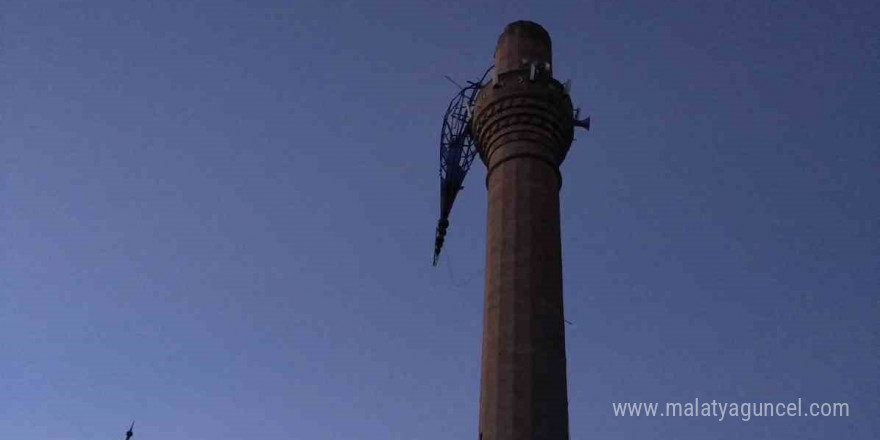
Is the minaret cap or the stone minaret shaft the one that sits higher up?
the minaret cap

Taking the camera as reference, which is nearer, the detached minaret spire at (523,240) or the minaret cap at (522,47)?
the detached minaret spire at (523,240)

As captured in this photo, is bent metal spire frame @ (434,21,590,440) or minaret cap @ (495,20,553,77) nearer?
bent metal spire frame @ (434,21,590,440)

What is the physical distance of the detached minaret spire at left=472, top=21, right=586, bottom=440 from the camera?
106 ft

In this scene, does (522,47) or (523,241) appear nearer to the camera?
(523,241)

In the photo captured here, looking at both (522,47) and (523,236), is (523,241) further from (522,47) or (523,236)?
(522,47)

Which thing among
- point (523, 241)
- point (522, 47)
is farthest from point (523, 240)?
point (522, 47)

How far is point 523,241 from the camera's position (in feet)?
118

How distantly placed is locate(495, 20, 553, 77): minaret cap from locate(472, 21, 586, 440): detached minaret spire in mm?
60

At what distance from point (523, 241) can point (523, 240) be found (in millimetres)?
54

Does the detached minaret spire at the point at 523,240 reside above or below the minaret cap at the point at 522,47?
below

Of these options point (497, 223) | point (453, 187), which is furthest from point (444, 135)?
point (497, 223)

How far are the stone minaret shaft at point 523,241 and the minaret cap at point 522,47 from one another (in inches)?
2.3

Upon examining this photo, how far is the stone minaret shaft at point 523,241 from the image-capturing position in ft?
106

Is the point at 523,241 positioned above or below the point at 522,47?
below
